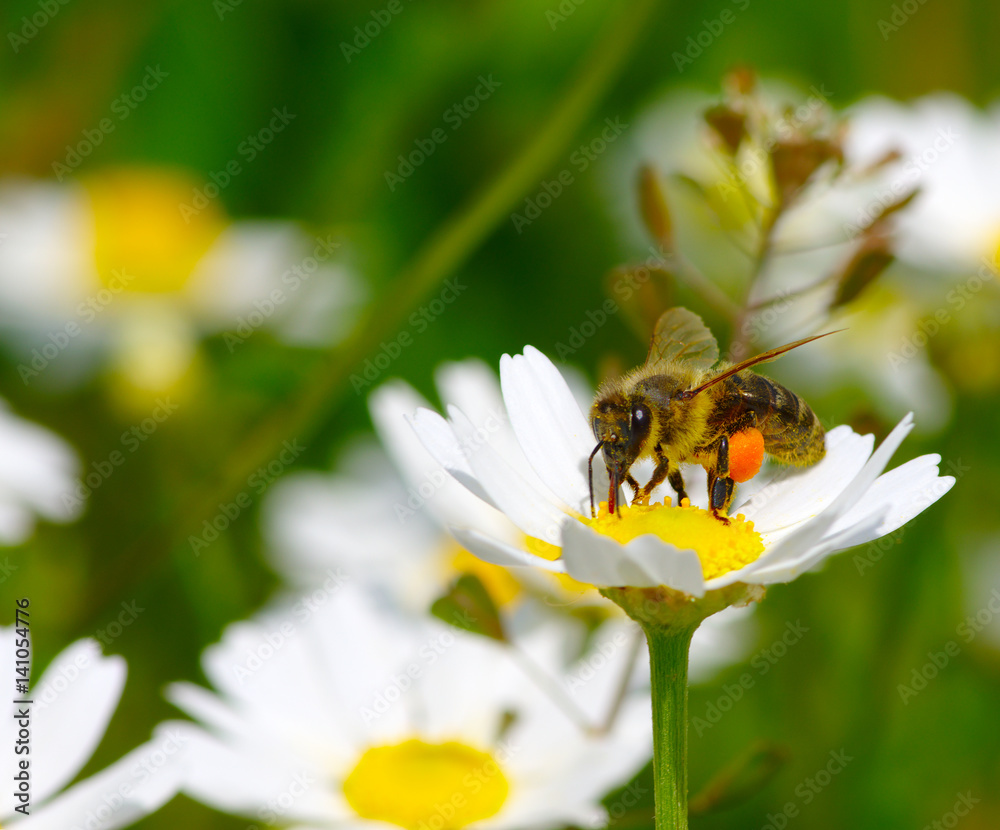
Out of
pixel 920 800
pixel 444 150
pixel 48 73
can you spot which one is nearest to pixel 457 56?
pixel 444 150

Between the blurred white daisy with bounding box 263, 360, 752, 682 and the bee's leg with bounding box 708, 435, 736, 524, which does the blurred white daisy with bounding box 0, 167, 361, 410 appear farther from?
the bee's leg with bounding box 708, 435, 736, 524

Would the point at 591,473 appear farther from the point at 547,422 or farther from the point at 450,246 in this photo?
the point at 450,246

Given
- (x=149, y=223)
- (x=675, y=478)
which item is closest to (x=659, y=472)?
(x=675, y=478)

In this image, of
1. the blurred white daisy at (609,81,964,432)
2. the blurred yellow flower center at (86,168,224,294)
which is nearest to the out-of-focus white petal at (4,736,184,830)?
the blurred white daisy at (609,81,964,432)

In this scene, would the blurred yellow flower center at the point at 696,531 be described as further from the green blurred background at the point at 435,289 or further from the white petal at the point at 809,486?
the green blurred background at the point at 435,289

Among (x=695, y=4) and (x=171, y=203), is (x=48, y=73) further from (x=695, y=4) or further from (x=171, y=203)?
(x=695, y=4)

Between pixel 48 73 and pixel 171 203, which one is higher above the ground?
pixel 48 73

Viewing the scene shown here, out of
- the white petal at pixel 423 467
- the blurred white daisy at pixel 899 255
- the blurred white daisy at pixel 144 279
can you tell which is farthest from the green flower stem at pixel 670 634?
the blurred white daisy at pixel 144 279
